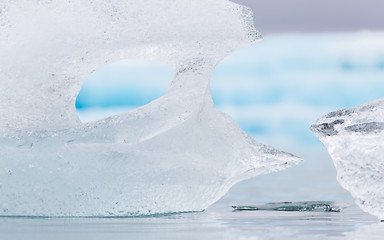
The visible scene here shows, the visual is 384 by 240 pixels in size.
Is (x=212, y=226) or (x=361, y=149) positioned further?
(x=361, y=149)

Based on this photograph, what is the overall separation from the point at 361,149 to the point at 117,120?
3276mm

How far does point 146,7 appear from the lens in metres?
11.9

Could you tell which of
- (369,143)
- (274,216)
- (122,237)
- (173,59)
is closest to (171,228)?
(122,237)

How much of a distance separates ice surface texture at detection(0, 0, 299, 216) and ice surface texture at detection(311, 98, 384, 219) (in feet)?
5.42

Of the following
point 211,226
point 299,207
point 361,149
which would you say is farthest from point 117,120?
point 361,149

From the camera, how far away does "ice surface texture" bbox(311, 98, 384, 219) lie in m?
10.3

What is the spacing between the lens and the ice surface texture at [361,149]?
1028 centimetres

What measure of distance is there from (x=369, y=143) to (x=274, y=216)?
1.55 m

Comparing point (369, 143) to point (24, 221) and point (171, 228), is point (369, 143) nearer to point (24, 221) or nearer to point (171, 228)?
point (171, 228)

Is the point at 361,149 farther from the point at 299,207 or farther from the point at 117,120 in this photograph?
the point at 117,120

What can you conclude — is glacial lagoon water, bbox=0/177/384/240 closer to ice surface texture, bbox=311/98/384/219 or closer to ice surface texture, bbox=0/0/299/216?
ice surface texture, bbox=311/98/384/219

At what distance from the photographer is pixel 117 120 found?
37.3ft

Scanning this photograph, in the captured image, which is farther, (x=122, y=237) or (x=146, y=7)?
(x=146, y=7)

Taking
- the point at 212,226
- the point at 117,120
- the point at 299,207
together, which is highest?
the point at 117,120
